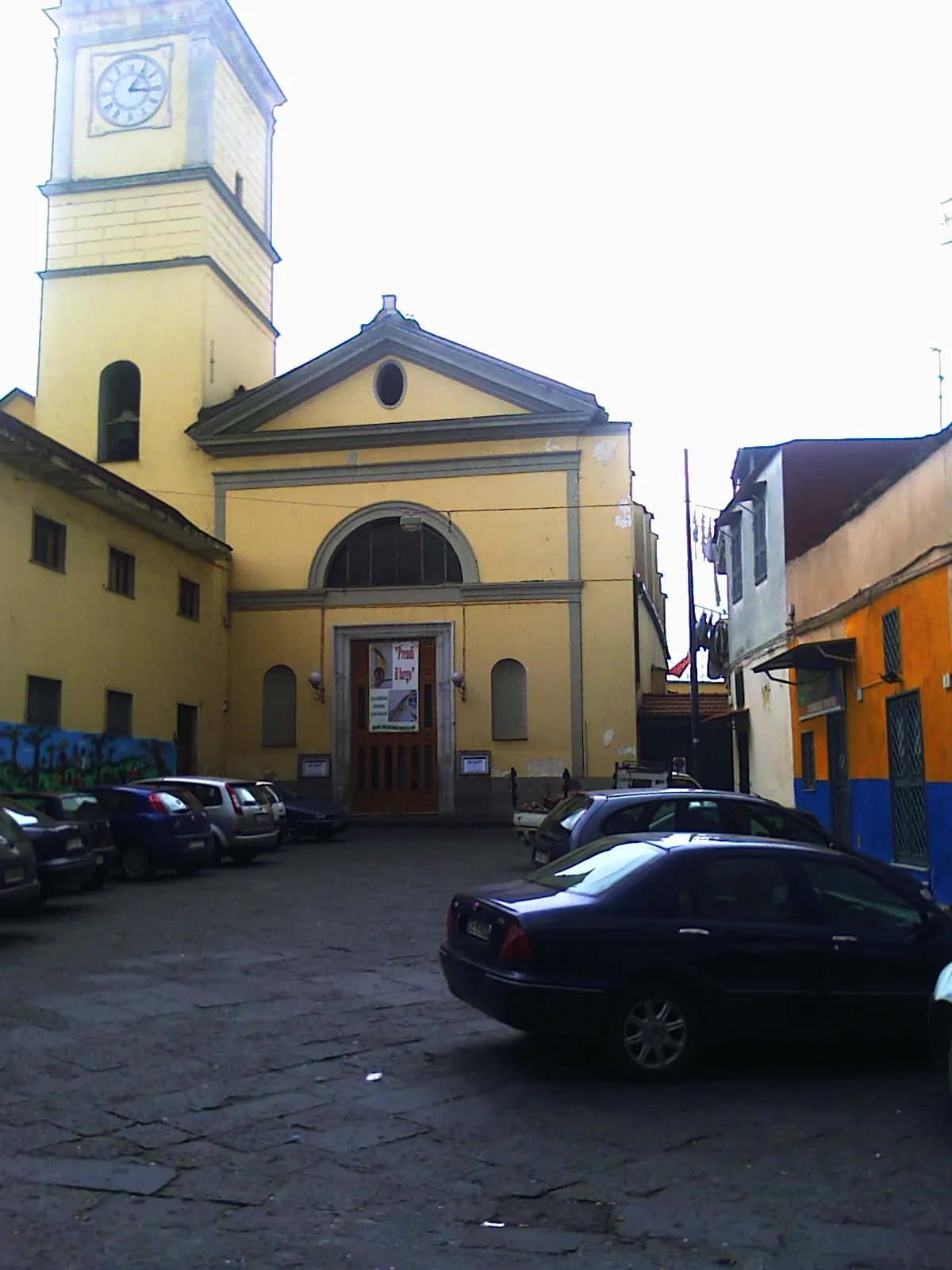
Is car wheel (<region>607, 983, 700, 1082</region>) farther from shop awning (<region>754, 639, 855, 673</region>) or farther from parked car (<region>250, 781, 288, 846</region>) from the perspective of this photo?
parked car (<region>250, 781, 288, 846</region>)

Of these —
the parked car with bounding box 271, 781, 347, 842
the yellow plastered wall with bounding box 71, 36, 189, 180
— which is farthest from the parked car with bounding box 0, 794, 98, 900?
the yellow plastered wall with bounding box 71, 36, 189, 180

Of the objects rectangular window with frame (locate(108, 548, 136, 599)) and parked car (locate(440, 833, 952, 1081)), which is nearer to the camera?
parked car (locate(440, 833, 952, 1081))

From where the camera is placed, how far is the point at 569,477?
103 feet

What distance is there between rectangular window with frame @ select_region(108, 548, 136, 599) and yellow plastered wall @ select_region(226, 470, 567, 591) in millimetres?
Result: 6002

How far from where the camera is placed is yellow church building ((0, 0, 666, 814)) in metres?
31.0

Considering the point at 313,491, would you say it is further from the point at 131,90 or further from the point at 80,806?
the point at 80,806

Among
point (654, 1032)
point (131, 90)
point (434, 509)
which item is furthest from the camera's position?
point (131, 90)

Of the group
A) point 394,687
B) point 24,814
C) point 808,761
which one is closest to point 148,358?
point 394,687

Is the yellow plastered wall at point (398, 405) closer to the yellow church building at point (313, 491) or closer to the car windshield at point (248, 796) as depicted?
the yellow church building at point (313, 491)

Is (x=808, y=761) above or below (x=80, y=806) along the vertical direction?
above

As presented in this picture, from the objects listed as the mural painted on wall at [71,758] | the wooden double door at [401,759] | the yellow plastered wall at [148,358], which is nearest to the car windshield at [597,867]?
the mural painted on wall at [71,758]

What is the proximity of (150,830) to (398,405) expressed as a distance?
17381 millimetres

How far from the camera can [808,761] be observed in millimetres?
20109

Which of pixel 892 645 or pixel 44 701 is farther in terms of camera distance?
pixel 44 701
